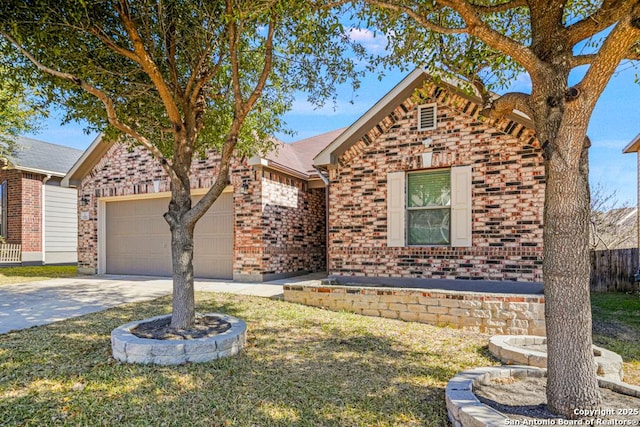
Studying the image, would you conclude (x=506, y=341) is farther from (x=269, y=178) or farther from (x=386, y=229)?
(x=269, y=178)

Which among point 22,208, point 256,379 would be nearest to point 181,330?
point 256,379

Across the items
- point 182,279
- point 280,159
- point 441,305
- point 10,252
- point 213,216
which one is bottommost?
point 441,305

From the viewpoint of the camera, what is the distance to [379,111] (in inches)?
350

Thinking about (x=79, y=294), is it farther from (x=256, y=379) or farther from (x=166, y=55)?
(x=256, y=379)

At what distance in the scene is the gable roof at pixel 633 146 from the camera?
10072mm

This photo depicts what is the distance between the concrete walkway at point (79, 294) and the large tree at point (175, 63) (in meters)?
3.24

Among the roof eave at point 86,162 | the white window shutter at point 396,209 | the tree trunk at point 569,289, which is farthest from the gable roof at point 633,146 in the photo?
the roof eave at point 86,162

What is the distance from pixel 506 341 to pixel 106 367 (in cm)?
498

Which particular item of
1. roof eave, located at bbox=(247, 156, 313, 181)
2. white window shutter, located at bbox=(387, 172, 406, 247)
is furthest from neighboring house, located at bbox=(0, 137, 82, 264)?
white window shutter, located at bbox=(387, 172, 406, 247)

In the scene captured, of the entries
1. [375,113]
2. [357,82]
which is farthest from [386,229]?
[357,82]

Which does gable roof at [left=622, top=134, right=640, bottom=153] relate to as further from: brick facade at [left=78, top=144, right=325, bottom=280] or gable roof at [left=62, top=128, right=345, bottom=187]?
brick facade at [left=78, top=144, right=325, bottom=280]

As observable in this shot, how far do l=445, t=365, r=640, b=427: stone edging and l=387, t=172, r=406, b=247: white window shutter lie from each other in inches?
193

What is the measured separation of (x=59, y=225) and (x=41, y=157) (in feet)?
11.0

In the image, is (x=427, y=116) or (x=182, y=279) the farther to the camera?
(x=427, y=116)
